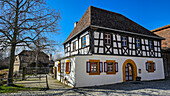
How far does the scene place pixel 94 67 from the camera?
37.8 ft

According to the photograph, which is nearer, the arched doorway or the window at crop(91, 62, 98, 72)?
the window at crop(91, 62, 98, 72)

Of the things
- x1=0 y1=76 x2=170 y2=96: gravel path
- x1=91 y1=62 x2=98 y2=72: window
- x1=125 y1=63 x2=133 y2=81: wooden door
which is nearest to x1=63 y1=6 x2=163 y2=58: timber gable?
x1=91 y1=62 x2=98 y2=72: window

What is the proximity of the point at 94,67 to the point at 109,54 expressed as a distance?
2.13 meters

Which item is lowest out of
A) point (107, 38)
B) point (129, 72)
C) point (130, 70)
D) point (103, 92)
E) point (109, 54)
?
point (103, 92)

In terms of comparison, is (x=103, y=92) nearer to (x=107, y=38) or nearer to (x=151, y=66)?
(x=107, y=38)

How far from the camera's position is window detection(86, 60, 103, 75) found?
10980 millimetres

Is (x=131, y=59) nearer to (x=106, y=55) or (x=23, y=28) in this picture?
(x=106, y=55)

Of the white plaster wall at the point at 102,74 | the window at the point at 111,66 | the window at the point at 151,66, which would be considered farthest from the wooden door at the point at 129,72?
the window at the point at 151,66

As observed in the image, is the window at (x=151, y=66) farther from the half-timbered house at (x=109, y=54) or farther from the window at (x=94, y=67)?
the window at (x=94, y=67)

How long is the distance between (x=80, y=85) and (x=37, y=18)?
284 inches

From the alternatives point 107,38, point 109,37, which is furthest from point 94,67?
point 109,37

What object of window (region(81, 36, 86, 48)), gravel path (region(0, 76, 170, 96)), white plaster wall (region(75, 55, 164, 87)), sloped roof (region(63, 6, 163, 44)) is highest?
sloped roof (region(63, 6, 163, 44))

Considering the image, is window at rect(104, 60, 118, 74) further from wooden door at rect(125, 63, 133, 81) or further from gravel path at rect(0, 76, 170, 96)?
gravel path at rect(0, 76, 170, 96)

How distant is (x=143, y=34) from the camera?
48.9 ft
